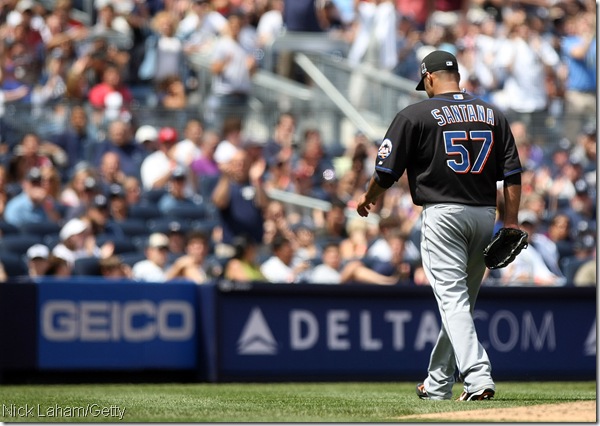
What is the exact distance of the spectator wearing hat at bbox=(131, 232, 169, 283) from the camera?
12125 millimetres

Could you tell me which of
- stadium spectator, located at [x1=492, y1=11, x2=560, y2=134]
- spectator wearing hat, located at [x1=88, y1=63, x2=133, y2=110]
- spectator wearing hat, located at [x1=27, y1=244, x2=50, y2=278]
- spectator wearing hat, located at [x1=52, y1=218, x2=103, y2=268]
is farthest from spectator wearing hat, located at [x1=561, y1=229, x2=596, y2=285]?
spectator wearing hat, located at [x1=88, y1=63, x2=133, y2=110]

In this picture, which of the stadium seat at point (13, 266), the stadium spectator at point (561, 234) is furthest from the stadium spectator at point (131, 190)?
the stadium spectator at point (561, 234)

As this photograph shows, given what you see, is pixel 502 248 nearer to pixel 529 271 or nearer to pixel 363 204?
pixel 363 204

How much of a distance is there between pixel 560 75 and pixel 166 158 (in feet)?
24.5

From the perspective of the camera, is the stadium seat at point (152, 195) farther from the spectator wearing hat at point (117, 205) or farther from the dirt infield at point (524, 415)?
the dirt infield at point (524, 415)

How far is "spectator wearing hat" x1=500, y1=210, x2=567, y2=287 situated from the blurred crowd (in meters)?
0.03

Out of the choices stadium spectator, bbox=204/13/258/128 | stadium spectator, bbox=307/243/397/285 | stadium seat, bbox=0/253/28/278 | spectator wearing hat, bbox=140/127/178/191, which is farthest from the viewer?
stadium spectator, bbox=204/13/258/128

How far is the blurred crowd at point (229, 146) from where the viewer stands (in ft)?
42.1

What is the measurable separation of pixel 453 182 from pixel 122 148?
24.4 ft

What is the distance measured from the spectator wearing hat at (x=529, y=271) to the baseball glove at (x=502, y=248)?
5.00 metres

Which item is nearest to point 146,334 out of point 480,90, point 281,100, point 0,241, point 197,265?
point 197,265

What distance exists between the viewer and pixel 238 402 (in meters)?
8.23

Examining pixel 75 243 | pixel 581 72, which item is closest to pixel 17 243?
pixel 75 243

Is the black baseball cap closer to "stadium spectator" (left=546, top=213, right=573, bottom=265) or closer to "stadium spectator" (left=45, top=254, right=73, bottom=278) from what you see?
"stadium spectator" (left=45, top=254, right=73, bottom=278)
